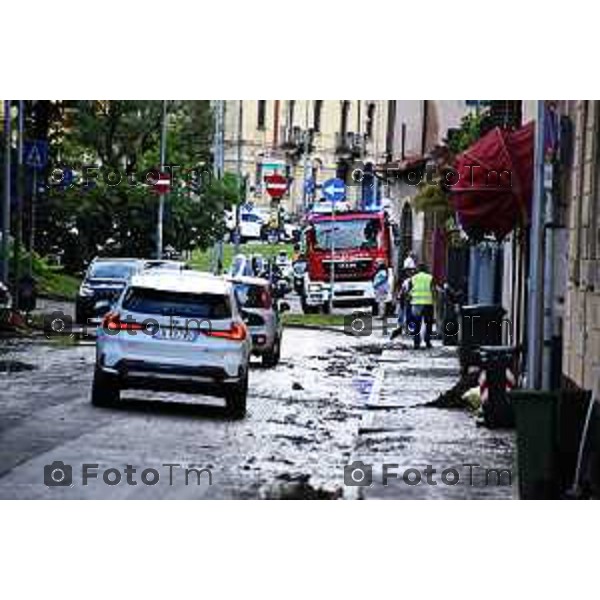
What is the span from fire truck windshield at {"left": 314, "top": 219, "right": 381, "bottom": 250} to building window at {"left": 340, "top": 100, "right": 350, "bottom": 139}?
36.3 inches

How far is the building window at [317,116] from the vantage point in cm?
1356

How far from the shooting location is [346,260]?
54.3ft

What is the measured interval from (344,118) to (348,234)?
84.7 inches

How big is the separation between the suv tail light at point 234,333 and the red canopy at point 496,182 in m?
1.82

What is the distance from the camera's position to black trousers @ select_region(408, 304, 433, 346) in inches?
658

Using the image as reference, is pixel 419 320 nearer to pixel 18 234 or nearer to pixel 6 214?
pixel 18 234

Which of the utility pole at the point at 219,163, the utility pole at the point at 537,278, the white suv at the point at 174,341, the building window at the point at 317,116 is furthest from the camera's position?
the white suv at the point at 174,341

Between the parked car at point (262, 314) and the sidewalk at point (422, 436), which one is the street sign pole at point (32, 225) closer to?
the parked car at point (262, 314)

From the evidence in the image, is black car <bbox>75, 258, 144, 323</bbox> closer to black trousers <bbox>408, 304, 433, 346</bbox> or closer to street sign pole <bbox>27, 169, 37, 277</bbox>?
street sign pole <bbox>27, 169, 37, 277</bbox>

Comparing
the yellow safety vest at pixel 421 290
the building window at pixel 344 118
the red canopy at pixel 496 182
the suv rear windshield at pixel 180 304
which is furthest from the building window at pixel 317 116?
the yellow safety vest at pixel 421 290

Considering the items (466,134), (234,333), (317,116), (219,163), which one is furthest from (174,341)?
(466,134)

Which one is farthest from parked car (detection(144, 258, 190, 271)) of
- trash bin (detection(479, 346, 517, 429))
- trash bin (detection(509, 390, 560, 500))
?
trash bin (detection(509, 390, 560, 500))
